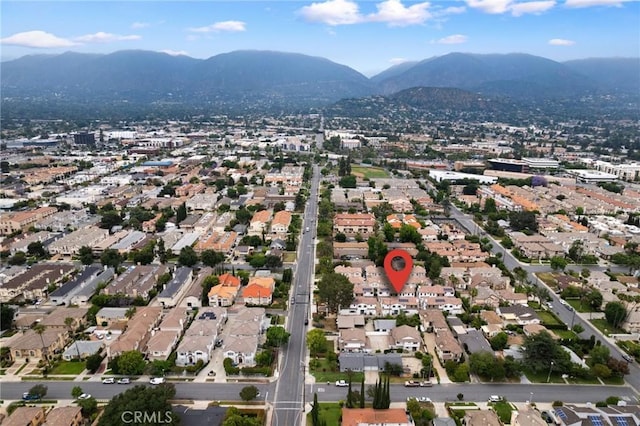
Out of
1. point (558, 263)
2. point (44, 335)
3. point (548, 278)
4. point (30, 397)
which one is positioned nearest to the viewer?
point (30, 397)

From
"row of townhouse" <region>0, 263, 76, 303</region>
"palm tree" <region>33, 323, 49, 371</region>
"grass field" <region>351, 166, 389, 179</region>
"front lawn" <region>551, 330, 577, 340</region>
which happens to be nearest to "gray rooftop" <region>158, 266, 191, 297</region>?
"palm tree" <region>33, 323, 49, 371</region>

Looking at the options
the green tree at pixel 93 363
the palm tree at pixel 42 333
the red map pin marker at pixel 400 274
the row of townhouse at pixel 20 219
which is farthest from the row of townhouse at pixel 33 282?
the red map pin marker at pixel 400 274

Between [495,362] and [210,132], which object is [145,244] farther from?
[210,132]

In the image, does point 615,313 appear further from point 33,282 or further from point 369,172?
point 369,172

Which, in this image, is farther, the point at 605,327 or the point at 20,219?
the point at 20,219

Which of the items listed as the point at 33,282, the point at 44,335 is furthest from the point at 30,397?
the point at 33,282

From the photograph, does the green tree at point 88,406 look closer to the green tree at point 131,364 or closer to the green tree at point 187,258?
the green tree at point 131,364
